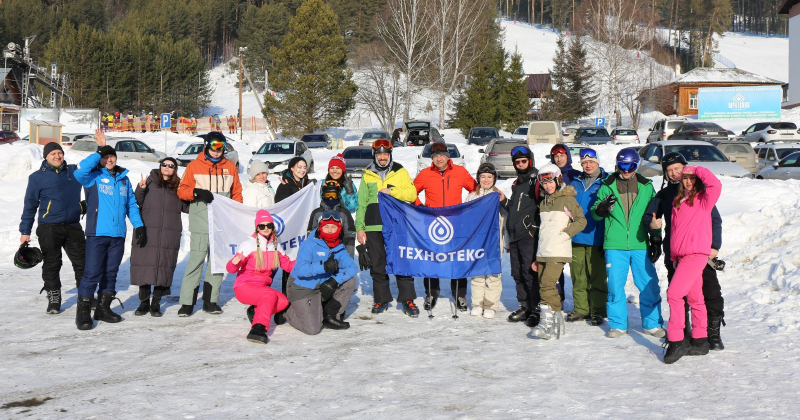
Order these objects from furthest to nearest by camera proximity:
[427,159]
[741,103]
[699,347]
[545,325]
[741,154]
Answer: [741,103]
[427,159]
[741,154]
[545,325]
[699,347]

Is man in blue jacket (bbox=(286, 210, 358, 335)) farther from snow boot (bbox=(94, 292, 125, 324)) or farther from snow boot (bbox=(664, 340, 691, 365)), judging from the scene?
snow boot (bbox=(664, 340, 691, 365))

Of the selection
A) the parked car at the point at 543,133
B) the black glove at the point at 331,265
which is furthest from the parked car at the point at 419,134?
the black glove at the point at 331,265

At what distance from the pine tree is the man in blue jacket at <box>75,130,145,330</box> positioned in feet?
141

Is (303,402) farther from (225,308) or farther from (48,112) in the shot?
(48,112)

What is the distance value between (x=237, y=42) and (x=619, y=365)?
101m

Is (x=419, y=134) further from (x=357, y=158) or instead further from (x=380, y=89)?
(x=380, y=89)

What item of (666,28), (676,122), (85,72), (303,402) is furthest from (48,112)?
(666,28)

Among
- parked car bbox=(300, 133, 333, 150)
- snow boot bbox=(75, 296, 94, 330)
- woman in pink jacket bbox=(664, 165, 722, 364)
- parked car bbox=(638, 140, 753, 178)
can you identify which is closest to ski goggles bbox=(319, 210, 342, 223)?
snow boot bbox=(75, 296, 94, 330)

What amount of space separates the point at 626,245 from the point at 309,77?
4505 centimetres

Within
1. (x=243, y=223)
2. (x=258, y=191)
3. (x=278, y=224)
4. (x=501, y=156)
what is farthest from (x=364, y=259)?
(x=501, y=156)

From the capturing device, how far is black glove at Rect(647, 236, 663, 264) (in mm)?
6941

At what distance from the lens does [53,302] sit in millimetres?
8031

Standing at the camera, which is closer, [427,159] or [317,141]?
[427,159]

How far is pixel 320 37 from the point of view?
5078 centimetres
